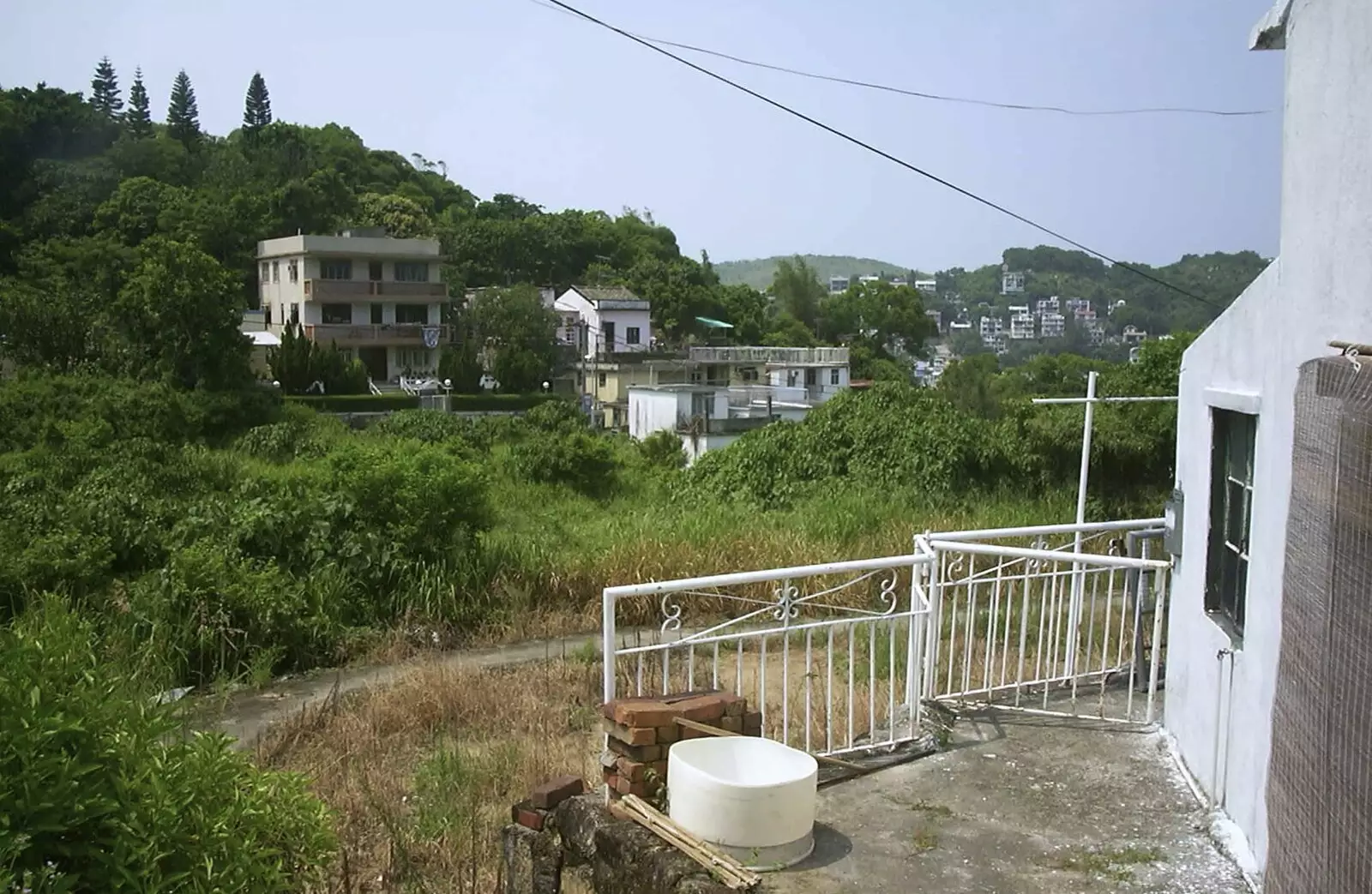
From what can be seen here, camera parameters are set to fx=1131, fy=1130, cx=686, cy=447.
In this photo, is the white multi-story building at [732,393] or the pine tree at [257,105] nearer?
the white multi-story building at [732,393]

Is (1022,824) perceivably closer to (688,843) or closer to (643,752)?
(688,843)

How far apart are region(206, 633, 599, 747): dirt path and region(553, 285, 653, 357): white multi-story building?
41856mm

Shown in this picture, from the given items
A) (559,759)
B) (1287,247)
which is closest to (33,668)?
(559,759)

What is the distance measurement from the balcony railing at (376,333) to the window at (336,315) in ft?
2.09

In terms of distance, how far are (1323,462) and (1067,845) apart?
224 centimetres

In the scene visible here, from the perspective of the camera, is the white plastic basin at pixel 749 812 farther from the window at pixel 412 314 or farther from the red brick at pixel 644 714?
the window at pixel 412 314

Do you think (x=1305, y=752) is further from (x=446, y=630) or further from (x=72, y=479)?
(x=72, y=479)

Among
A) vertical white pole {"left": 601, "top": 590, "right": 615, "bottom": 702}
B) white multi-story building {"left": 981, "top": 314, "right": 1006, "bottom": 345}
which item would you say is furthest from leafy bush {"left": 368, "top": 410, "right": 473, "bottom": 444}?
white multi-story building {"left": 981, "top": 314, "right": 1006, "bottom": 345}

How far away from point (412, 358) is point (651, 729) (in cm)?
4225

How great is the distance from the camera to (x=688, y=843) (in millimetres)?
3869

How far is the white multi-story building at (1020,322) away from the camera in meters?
79.8

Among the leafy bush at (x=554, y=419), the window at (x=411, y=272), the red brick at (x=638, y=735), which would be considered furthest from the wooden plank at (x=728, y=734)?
the window at (x=411, y=272)

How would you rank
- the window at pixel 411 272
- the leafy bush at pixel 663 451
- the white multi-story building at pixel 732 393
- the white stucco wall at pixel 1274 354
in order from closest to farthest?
the white stucco wall at pixel 1274 354, the leafy bush at pixel 663 451, the white multi-story building at pixel 732 393, the window at pixel 411 272

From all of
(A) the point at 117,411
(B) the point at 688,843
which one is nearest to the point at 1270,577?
(B) the point at 688,843
